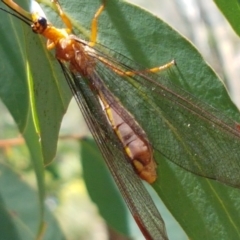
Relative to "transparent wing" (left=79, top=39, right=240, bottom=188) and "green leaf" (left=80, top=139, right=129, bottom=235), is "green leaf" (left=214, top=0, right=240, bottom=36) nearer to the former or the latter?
"transparent wing" (left=79, top=39, right=240, bottom=188)

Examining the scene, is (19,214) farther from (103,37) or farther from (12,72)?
(103,37)

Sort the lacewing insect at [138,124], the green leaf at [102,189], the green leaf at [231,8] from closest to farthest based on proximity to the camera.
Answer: the green leaf at [231,8] < the lacewing insect at [138,124] < the green leaf at [102,189]

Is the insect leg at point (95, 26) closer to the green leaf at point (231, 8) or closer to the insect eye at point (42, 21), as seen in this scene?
the insect eye at point (42, 21)

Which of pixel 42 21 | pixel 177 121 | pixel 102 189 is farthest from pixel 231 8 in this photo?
pixel 102 189

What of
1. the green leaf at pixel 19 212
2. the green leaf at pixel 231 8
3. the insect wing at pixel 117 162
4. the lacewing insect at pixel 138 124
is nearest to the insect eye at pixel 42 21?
the lacewing insect at pixel 138 124

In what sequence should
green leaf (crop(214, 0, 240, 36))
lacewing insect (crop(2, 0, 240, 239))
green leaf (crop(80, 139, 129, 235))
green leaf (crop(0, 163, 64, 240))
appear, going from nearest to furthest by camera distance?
green leaf (crop(214, 0, 240, 36)) → lacewing insect (crop(2, 0, 240, 239)) → green leaf (crop(0, 163, 64, 240)) → green leaf (crop(80, 139, 129, 235))

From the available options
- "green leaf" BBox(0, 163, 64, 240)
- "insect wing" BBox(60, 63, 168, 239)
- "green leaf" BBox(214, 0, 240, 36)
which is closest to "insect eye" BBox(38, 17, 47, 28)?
"insect wing" BBox(60, 63, 168, 239)

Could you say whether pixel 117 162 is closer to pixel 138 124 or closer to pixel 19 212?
pixel 138 124
